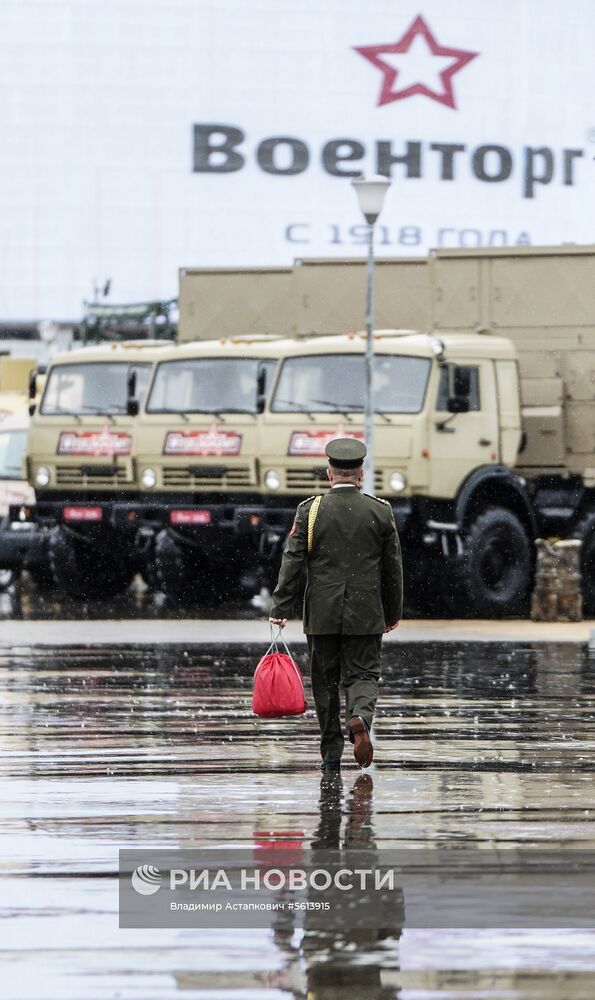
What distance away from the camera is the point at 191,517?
27531 millimetres

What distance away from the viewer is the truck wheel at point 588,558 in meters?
27.1

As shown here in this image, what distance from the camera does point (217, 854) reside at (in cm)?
865

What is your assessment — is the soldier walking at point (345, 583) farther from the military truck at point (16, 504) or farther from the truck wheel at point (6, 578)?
the truck wheel at point (6, 578)

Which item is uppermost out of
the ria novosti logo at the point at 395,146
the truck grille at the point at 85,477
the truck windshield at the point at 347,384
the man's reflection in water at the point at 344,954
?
the ria novosti logo at the point at 395,146

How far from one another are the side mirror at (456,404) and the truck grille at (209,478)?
108 inches

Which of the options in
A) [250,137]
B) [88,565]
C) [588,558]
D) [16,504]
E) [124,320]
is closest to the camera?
[588,558]

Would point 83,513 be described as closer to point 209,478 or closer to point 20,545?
point 209,478

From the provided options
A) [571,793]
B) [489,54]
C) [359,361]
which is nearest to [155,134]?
[489,54]

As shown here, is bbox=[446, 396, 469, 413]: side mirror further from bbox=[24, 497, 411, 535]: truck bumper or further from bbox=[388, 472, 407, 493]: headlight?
bbox=[24, 497, 411, 535]: truck bumper

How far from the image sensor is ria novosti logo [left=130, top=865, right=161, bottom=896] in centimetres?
789

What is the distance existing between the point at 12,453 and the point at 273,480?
6.04 metres

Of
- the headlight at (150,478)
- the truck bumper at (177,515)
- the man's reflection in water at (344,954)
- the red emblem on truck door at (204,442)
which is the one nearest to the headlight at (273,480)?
the truck bumper at (177,515)

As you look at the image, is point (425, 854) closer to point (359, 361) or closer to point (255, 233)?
point (359, 361)

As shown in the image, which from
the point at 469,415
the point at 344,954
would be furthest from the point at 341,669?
the point at 469,415
